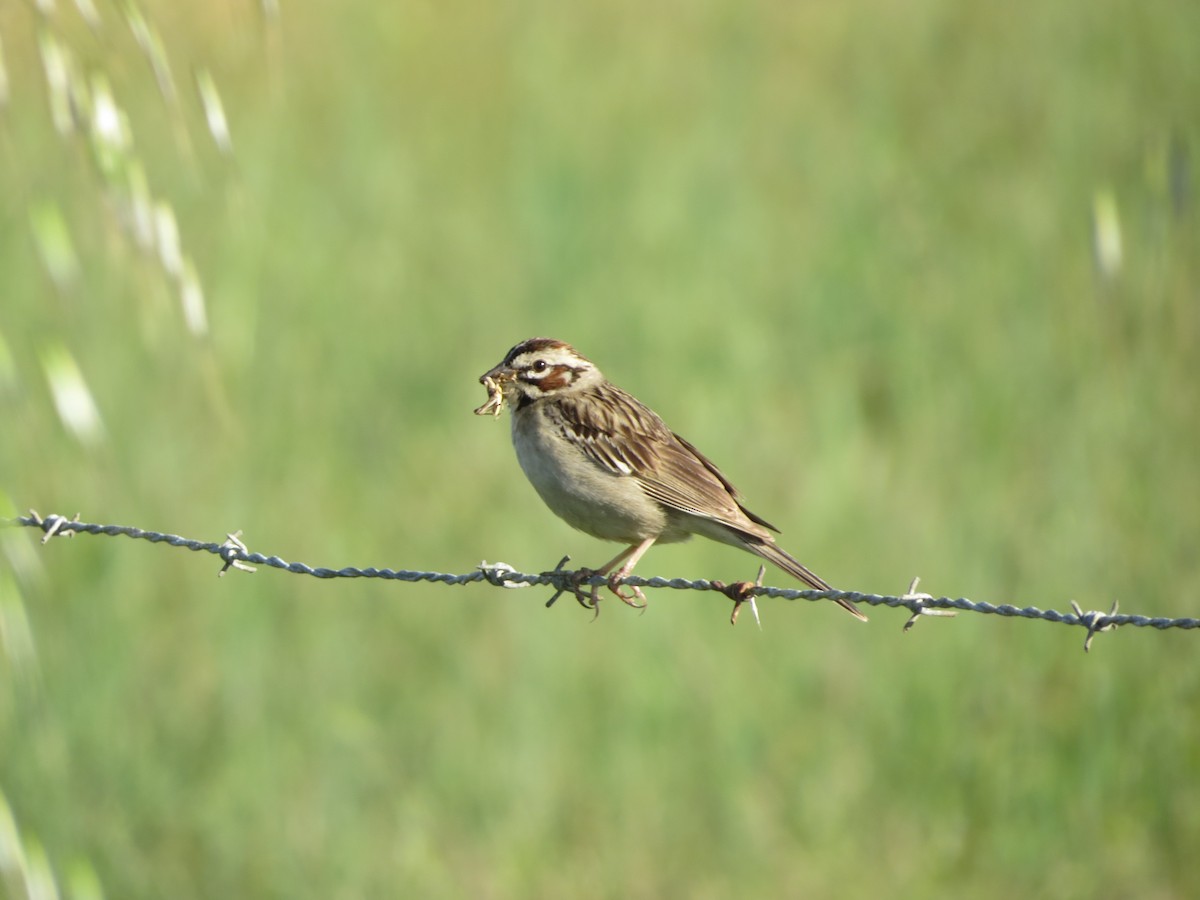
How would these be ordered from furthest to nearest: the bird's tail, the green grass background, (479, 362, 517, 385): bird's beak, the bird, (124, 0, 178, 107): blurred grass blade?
the green grass background → (479, 362, 517, 385): bird's beak → the bird → the bird's tail → (124, 0, 178, 107): blurred grass blade

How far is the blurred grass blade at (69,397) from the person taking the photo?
3992 mm

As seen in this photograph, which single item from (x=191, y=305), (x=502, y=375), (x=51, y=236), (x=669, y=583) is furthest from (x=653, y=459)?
(x=51, y=236)

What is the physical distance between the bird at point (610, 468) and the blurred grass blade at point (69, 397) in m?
2.16

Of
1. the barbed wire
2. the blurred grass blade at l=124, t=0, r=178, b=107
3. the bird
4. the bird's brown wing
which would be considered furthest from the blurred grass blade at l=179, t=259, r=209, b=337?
the bird's brown wing

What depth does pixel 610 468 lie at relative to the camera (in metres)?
5.94

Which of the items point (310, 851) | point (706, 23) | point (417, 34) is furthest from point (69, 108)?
point (706, 23)

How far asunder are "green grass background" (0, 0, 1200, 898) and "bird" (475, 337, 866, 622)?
172 cm

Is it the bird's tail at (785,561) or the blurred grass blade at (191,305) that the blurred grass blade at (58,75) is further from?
the bird's tail at (785,561)

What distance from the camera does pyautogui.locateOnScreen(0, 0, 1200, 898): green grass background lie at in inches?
301

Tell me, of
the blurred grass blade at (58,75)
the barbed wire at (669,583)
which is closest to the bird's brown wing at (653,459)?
the barbed wire at (669,583)

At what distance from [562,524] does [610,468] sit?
3.08m

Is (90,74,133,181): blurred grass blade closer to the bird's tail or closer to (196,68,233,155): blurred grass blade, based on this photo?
(196,68,233,155): blurred grass blade

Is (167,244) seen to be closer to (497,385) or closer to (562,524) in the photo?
(497,385)

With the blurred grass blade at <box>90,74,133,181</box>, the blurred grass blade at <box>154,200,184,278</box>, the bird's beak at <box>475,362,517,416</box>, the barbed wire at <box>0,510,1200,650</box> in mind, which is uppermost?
the bird's beak at <box>475,362,517,416</box>
